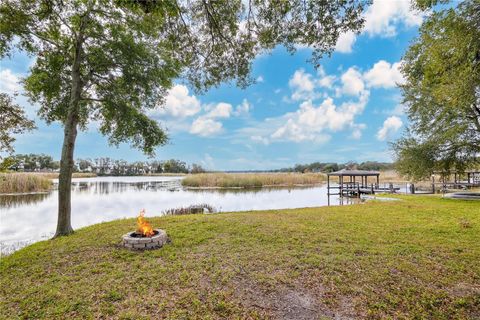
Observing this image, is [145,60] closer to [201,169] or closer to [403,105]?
[403,105]

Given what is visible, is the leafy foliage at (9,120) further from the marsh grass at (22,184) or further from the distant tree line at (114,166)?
the distant tree line at (114,166)

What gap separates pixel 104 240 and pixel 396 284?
5.71 m

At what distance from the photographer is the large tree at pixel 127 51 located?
4160 millimetres

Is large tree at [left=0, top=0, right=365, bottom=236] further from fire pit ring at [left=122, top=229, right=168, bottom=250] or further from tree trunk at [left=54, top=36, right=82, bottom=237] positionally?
fire pit ring at [left=122, top=229, right=168, bottom=250]

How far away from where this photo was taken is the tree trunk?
262 inches

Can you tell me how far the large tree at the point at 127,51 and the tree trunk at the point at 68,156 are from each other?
2cm

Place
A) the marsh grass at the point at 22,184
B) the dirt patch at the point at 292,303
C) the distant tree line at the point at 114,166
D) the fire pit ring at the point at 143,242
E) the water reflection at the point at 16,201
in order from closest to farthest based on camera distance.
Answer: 1. the dirt patch at the point at 292,303
2. the fire pit ring at the point at 143,242
3. the water reflection at the point at 16,201
4. the marsh grass at the point at 22,184
5. the distant tree line at the point at 114,166

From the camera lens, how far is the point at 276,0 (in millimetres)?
3580

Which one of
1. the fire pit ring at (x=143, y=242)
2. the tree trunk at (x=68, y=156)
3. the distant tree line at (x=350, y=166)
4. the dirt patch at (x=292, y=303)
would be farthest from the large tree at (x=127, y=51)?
the distant tree line at (x=350, y=166)

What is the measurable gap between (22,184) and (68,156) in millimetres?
17628

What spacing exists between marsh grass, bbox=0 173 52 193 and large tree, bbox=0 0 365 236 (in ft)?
49.5

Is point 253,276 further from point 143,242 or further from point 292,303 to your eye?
point 143,242

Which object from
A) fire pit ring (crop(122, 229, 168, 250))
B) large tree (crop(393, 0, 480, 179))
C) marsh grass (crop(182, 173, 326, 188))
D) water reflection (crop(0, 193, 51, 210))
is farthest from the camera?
marsh grass (crop(182, 173, 326, 188))

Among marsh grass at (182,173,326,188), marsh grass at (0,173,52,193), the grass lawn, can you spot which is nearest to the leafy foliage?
the grass lawn
